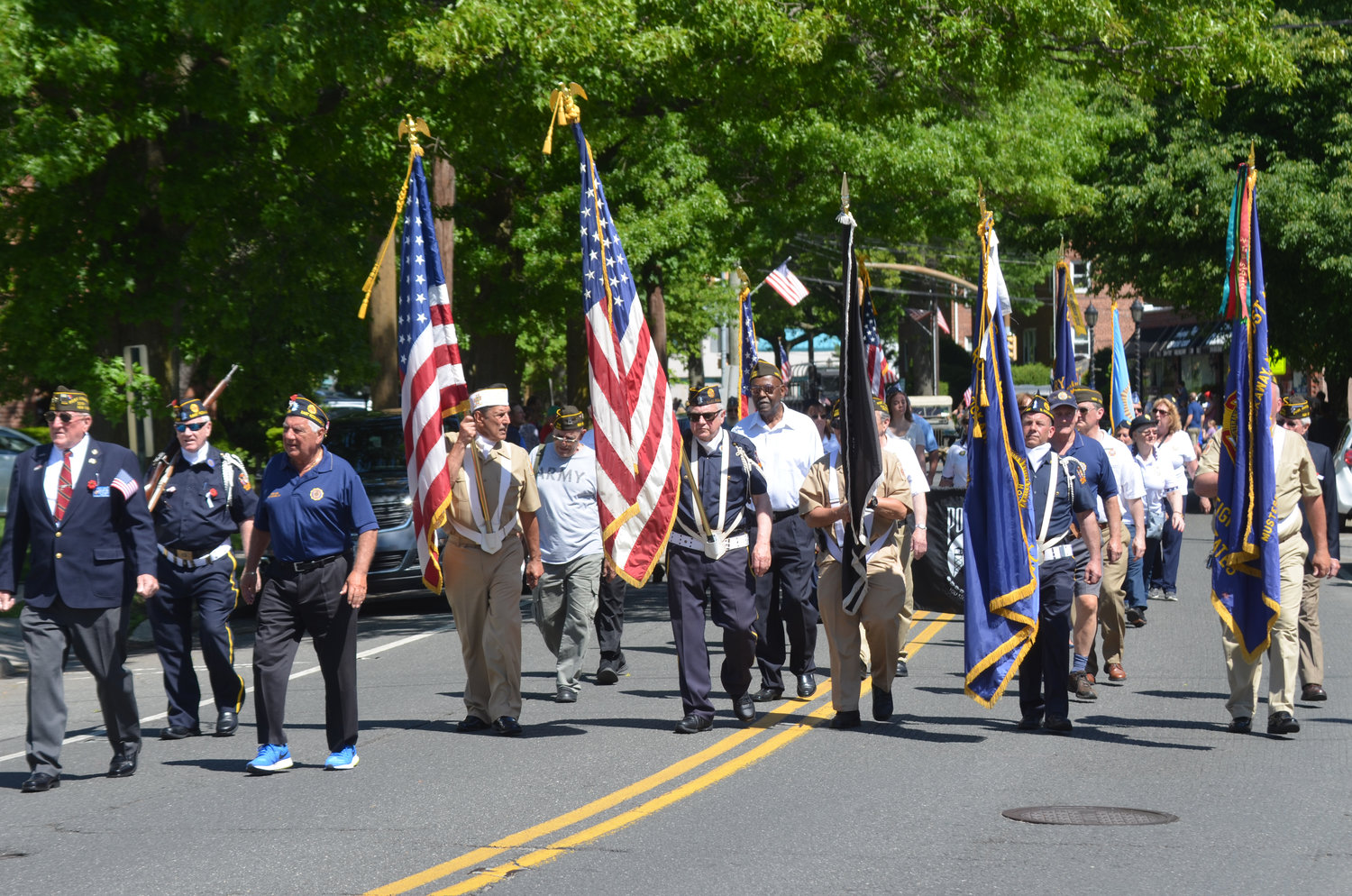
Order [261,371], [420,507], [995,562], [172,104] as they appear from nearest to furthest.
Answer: [995,562] → [420,507] → [172,104] → [261,371]

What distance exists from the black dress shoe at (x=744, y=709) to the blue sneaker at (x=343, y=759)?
241 centimetres

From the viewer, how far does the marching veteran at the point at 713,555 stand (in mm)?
9500

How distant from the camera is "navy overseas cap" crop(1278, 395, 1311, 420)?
1039 cm

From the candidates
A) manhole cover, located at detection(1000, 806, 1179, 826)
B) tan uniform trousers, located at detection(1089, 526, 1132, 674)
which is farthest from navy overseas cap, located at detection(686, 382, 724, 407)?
manhole cover, located at detection(1000, 806, 1179, 826)

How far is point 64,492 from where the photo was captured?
28.5 feet

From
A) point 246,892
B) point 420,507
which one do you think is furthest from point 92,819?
point 420,507

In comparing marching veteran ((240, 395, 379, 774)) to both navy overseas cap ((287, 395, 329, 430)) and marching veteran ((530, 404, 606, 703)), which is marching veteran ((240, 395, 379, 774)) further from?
marching veteran ((530, 404, 606, 703))

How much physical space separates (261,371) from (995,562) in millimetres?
11886

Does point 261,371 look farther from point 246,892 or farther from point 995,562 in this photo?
point 246,892

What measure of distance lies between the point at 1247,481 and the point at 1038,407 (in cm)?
128

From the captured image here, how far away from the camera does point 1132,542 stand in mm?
11328

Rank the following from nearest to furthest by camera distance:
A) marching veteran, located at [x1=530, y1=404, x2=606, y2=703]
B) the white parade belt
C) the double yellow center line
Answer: the double yellow center line < the white parade belt < marching veteran, located at [x1=530, y1=404, x2=606, y2=703]

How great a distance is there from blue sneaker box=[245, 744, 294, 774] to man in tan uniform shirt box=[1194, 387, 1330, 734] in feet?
17.3

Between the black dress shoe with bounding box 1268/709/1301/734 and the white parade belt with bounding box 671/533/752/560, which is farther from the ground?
the white parade belt with bounding box 671/533/752/560
